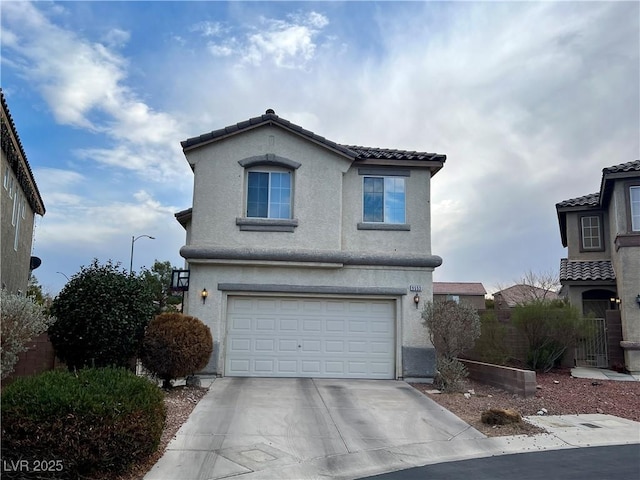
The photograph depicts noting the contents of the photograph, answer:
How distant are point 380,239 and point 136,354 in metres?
7.44

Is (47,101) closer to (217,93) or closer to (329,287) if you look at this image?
(217,93)

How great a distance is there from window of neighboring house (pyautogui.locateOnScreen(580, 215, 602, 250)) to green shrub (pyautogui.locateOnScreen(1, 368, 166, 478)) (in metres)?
21.0

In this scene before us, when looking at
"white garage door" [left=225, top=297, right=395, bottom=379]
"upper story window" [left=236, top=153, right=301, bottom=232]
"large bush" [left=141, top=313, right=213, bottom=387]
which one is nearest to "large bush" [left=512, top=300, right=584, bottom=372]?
"white garage door" [left=225, top=297, right=395, bottom=379]

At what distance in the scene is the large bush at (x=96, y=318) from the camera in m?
10.6

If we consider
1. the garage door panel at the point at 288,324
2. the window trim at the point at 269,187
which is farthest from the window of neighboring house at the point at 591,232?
Answer: the garage door panel at the point at 288,324

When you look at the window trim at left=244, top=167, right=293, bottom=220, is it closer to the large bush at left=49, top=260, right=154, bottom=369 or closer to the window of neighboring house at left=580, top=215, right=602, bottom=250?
the large bush at left=49, top=260, right=154, bottom=369

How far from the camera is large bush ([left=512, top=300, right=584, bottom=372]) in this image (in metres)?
16.3

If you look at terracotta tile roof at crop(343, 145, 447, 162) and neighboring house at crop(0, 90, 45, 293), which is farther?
terracotta tile roof at crop(343, 145, 447, 162)

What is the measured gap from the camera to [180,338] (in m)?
11.8

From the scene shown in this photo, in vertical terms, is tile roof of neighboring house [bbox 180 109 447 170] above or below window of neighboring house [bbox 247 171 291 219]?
above

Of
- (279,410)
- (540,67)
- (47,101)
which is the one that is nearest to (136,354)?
(279,410)

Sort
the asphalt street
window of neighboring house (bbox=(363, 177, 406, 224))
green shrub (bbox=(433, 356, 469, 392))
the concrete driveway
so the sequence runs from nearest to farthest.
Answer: the asphalt street → the concrete driveway → green shrub (bbox=(433, 356, 469, 392)) → window of neighboring house (bbox=(363, 177, 406, 224))

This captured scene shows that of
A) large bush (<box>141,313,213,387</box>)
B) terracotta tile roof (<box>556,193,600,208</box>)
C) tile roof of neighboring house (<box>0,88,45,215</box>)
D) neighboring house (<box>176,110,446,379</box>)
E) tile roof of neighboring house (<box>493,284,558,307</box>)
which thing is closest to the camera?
large bush (<box>141,313,213,387</box>)

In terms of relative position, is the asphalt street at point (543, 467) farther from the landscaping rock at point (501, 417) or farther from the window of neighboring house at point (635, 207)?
the window of neighboring house at point (635, 207)
